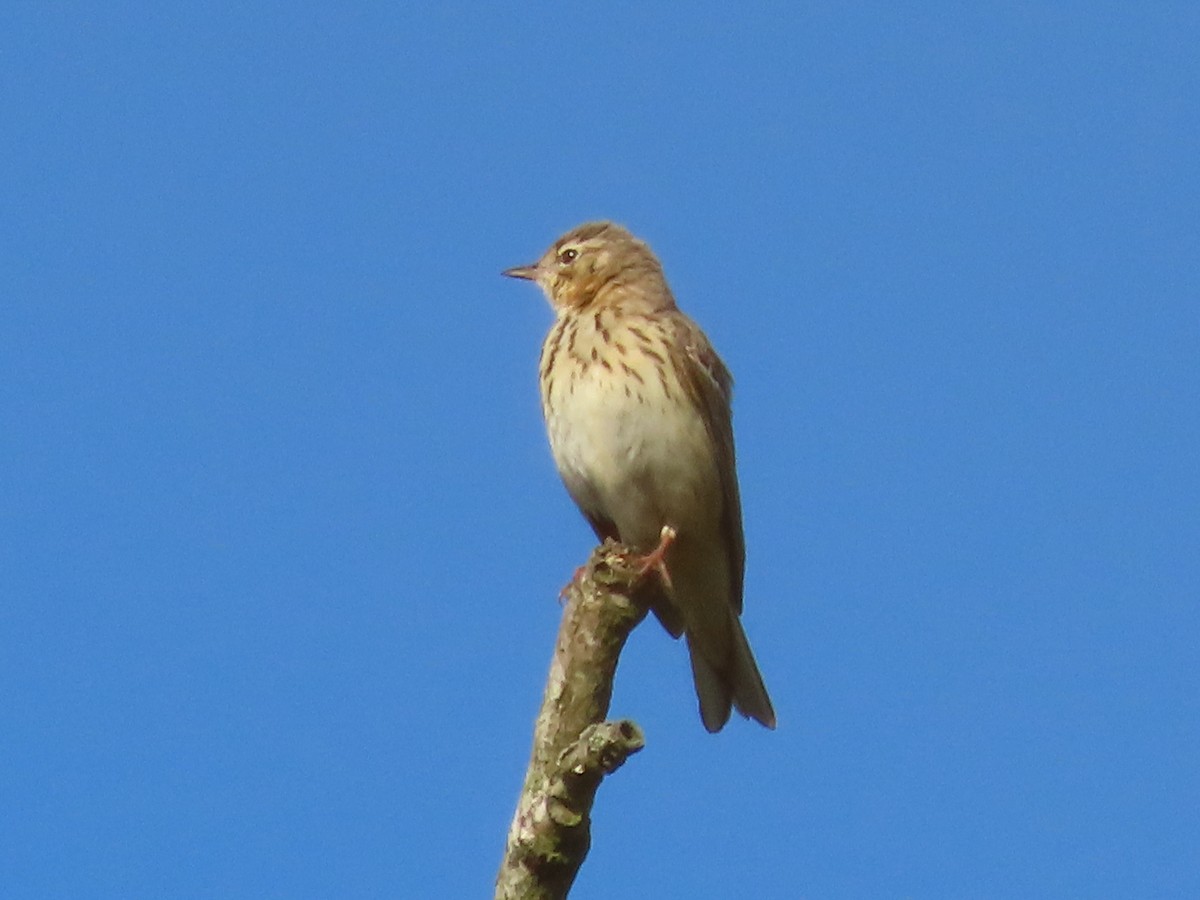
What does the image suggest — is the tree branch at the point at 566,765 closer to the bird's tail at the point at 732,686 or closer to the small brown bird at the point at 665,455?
the small brown bird at the point at 665,455

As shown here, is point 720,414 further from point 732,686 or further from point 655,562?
point 655,562

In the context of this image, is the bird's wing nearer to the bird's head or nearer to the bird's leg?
the bird's head

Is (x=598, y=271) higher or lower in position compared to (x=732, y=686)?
higher

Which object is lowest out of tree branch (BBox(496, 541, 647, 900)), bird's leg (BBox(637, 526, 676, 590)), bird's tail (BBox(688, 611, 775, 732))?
tree branch (BBox(496, 541, 647, 900))

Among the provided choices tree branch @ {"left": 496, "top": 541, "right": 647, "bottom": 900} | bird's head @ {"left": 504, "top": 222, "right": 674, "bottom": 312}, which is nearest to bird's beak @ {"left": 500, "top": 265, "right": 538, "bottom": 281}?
bird's head @ {"left": 504, "top": 222, "right": 674, "bottom": 312}

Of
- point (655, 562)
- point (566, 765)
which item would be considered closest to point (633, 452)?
point (655, 562)

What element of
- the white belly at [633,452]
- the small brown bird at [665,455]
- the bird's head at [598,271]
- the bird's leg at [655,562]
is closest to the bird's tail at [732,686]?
the small brown bird at [665,455]
